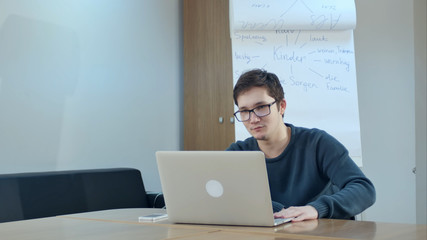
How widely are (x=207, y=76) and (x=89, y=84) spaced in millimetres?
848

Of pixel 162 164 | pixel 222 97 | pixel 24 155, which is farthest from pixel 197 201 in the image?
pixel 222 97

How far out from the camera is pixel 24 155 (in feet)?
9.30

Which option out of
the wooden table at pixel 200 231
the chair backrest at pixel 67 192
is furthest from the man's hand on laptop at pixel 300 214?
the chair backrest at pixel 67 192

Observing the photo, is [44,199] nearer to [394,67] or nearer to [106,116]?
[106,116]

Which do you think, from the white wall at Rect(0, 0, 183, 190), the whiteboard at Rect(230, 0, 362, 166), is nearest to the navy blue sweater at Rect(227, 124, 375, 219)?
the whiteboard at Rect(230, 0, 362, 166)

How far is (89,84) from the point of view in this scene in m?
3.21

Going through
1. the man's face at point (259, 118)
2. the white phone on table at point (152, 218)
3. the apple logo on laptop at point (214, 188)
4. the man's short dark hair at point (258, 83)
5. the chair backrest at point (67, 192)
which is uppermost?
the man's short dark hair at point (258, 83)

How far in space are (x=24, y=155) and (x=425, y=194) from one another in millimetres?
2481

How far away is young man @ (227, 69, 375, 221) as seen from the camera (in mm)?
1971

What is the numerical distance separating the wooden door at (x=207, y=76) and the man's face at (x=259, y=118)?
1387 millimetres

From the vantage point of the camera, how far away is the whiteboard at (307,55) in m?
3.09

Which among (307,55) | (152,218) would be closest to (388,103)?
(307,55)

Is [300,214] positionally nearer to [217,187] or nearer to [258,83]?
[217,187]

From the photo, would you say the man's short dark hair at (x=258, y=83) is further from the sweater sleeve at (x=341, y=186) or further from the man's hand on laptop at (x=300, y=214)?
the man's hand on laptop at (x=300, y=214)
